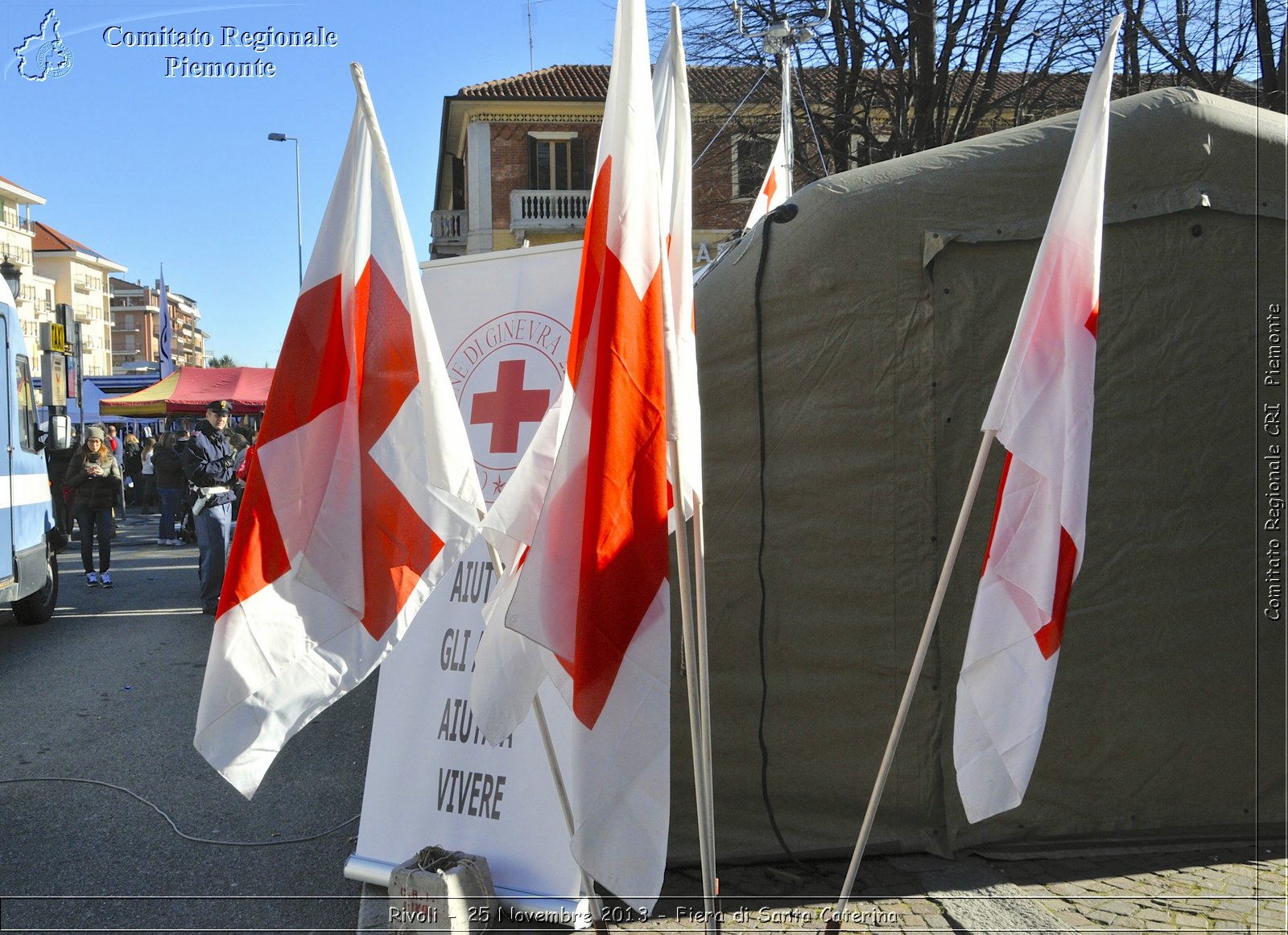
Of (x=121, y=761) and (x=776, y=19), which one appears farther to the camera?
(x=776, y=19)

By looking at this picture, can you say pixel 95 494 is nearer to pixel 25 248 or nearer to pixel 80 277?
pixel 25 248

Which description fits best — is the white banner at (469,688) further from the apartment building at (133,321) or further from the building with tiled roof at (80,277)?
the apartment building at (133,321)

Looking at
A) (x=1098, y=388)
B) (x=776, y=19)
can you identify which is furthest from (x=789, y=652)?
(x=776, y=19)

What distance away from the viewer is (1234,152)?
158 inches

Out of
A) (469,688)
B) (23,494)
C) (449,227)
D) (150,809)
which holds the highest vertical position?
(449,227)

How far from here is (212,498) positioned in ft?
31.2

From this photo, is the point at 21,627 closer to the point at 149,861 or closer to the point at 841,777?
the point at 149,861

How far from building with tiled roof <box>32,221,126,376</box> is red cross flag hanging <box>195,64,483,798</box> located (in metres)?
99.0

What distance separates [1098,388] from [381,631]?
294cm

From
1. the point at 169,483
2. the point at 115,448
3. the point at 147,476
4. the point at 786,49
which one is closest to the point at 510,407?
the point at 786,49

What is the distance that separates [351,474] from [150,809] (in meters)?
3.01

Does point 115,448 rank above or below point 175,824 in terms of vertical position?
above

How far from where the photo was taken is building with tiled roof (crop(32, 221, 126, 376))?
9425 centimetres

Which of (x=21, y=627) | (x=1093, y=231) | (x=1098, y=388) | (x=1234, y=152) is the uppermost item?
(x=1234, y=152)
